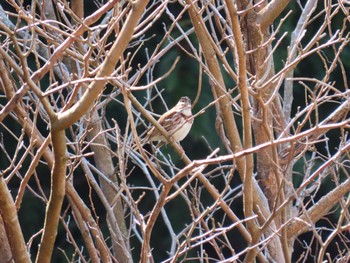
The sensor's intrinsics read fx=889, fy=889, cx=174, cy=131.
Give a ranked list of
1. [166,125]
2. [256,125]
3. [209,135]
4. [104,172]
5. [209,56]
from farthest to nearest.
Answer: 1. [209,135]
2. [166,125]
3. [104,172]
4. [256,125]
5. [209,56]

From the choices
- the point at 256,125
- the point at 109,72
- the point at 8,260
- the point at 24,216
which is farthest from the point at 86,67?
the point at 24,216

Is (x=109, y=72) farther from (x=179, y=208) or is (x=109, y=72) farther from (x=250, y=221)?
(x=179, y=208)

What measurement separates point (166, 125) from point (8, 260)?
2.35m

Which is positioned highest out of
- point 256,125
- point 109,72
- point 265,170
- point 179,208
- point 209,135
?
point 109,72

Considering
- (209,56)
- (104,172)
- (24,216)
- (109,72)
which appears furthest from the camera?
(24,216)

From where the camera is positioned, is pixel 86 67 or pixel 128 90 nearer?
pixel 86 67

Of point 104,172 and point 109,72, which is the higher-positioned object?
point 109,72

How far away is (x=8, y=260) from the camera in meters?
2.70

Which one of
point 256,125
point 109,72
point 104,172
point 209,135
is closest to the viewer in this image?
point 109,72

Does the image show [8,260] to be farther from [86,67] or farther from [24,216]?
[24,216]

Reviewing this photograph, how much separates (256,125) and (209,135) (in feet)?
11.9

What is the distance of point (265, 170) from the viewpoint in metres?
3.81

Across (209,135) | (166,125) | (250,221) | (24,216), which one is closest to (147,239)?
(250,221)

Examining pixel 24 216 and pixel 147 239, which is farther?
pixel 24 216
